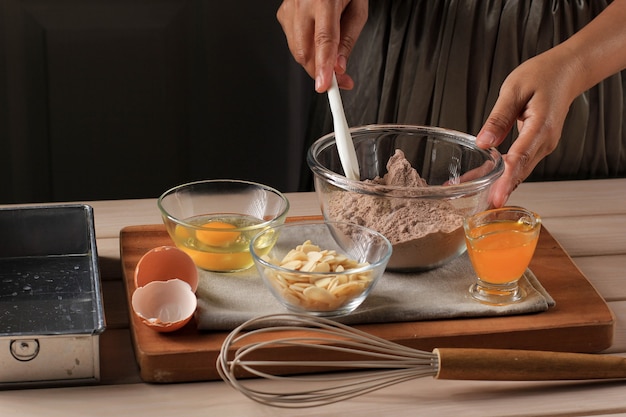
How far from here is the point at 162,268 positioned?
3.62 ft

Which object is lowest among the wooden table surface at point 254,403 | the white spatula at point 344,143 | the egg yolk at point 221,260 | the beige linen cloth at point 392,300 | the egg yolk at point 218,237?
the wooden table surface at point 254,403

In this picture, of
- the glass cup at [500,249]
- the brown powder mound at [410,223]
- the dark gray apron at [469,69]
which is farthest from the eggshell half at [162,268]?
the dark gray apron at [469,69]

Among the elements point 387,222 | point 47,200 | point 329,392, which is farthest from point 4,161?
point 329,392

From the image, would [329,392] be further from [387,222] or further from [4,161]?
[4,161]

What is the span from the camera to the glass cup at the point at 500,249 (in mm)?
1102

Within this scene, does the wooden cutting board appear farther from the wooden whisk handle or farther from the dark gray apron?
the dark gray apron

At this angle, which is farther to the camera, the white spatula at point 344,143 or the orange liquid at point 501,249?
the white spatula at point 344,143

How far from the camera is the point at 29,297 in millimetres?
1109

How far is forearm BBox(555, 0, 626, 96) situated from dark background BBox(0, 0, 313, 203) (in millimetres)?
950

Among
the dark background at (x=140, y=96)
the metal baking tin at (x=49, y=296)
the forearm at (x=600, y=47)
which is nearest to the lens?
the metal baking tin at (x=49, y=296)

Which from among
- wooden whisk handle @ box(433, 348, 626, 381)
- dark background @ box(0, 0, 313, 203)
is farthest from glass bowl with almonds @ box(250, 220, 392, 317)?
dark background @ box(0, 0, 313, 203)

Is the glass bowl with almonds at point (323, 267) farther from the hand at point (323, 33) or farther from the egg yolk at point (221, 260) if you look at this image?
the hand at point (323, 33)

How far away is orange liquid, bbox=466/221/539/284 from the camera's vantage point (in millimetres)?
1099

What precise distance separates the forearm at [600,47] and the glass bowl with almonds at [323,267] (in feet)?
1.64
